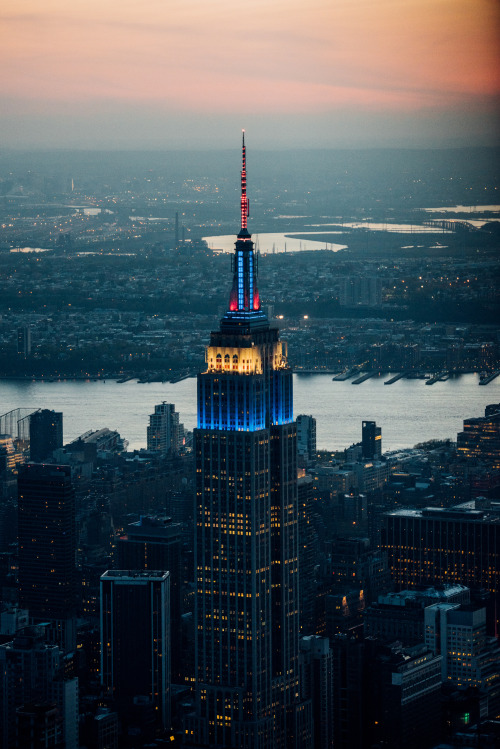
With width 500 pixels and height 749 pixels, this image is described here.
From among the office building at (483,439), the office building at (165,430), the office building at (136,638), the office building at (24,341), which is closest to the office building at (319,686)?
the office building at (136,638)

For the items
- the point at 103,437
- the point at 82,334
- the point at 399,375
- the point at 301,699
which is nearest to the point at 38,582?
the point at 301,699

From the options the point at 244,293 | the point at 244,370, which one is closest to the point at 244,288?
the point at 244,293

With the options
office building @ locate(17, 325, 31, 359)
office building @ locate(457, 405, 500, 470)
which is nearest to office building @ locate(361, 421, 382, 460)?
office building @ locate(457, 405, 500, 470)

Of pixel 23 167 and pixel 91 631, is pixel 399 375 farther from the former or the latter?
pixel 91 631

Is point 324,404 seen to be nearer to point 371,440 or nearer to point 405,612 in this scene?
point 371,440

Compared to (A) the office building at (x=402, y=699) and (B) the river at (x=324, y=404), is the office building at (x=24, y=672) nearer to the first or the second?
(A) the office building at (x=402, y=699)
